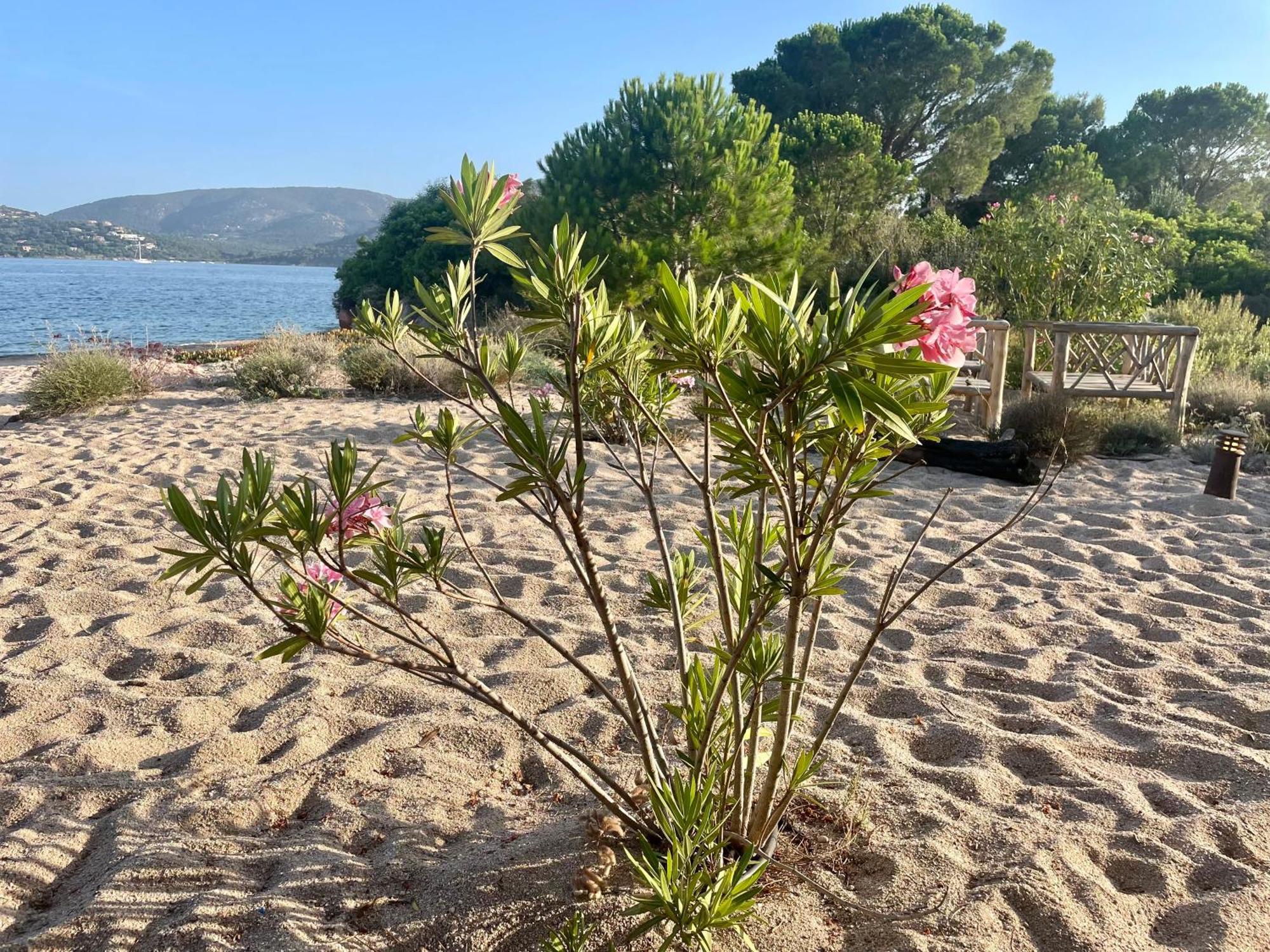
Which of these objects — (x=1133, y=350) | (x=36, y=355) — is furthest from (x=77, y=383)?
(x=1133, y=350)

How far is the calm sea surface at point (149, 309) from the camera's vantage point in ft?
71.9

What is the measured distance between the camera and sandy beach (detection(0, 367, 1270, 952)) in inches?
63.4

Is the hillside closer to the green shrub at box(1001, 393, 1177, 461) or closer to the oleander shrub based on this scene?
the green shrub at box(1001, 393, 1177, 461)

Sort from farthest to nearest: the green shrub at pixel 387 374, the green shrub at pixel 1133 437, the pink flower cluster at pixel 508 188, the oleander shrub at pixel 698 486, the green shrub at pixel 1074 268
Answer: the green shrub at pixel 1074 268, the green shrub at pixel 387 374, the green shrub at pixel 1133 437, the pink flower cluster at pixel 508 188, the oleander shrub at pixel 698 486

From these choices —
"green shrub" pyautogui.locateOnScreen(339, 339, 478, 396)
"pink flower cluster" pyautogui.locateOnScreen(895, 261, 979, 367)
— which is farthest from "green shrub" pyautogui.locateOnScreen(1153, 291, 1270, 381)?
"pink flower cluster" pyautogui.locateOnScreen(895, 261, 979, 367)

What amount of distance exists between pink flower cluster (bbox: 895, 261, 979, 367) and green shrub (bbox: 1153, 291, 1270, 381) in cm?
954

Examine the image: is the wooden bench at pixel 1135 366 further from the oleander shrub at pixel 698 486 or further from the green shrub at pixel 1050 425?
the oleander shrub at pixel 698 486

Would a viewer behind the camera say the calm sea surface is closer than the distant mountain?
Yes

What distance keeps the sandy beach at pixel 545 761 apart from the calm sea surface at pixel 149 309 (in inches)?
311

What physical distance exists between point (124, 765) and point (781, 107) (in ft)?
91.3

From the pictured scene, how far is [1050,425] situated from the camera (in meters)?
6.63

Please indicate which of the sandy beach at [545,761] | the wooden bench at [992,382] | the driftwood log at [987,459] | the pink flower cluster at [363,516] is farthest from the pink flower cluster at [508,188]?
the wooden bench at [992,382]

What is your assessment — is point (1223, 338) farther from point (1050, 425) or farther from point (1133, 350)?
point (1050, 425)

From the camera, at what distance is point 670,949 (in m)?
1.45
